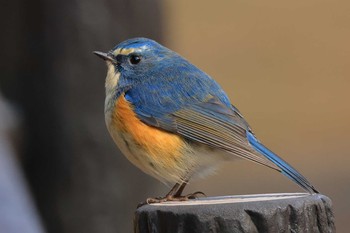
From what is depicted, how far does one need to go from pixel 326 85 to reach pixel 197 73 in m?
6.93

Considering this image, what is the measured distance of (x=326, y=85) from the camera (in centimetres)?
1138

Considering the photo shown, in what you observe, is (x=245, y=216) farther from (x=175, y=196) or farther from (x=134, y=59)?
(x=134, y=59)

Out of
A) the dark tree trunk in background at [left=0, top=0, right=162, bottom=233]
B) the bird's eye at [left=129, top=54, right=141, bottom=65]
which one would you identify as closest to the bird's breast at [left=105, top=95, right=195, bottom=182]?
the bird's eye at [left=129, top=54, right=141, bottom=65]

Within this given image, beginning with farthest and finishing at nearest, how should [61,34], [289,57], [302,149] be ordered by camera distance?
[289,57], [302,149], [61,34]

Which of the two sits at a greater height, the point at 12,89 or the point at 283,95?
the point at 12,89

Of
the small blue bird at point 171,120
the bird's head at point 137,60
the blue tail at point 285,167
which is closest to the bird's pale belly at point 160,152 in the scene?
the small blue bird at point 171,120

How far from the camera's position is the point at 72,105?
20.3 feet

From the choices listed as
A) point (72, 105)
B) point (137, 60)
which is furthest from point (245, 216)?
point (72, 105)

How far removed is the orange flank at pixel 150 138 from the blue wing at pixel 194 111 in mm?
33

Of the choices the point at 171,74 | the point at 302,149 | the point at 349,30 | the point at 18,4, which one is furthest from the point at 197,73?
the point at 349,30

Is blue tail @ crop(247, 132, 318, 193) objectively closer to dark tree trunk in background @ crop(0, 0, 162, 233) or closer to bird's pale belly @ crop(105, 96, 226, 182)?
bird's pale belly @ crop(105, 96, 226, 182)

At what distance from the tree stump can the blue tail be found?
0.34 meters

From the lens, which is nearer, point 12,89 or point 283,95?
point 12,89

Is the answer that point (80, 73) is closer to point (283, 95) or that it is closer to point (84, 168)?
point (84, 168)
